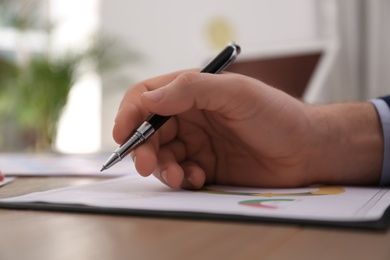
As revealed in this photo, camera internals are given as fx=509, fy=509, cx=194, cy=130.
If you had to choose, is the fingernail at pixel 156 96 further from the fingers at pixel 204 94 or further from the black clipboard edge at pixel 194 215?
the black clipboard edge at pixel 194 215

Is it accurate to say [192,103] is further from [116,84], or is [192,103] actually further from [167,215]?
[116,84]

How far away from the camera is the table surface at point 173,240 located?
0.28m

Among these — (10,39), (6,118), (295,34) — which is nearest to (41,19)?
(10,39)

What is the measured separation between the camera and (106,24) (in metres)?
3.52

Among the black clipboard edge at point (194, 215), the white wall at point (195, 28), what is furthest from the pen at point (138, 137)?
the white wall at point (195, 28)

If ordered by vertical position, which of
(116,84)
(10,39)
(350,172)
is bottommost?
(350,172)

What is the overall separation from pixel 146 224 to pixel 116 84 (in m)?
3.19

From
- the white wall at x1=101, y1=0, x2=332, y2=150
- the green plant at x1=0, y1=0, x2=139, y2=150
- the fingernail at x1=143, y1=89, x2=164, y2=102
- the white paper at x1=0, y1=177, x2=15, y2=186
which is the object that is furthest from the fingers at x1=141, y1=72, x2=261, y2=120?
the green plant at x1=0, y1=0, x2=139, y2=150

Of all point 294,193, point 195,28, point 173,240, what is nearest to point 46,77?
point 195,28

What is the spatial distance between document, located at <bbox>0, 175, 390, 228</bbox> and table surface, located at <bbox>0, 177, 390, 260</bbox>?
16mm

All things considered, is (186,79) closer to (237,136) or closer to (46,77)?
(237,136)

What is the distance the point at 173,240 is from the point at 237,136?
322mm

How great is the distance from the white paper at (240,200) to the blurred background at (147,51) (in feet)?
4.53

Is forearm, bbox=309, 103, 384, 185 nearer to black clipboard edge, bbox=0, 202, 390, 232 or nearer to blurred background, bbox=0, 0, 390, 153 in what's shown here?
black clipboard edge, bbox=0, 202, 390, 232
